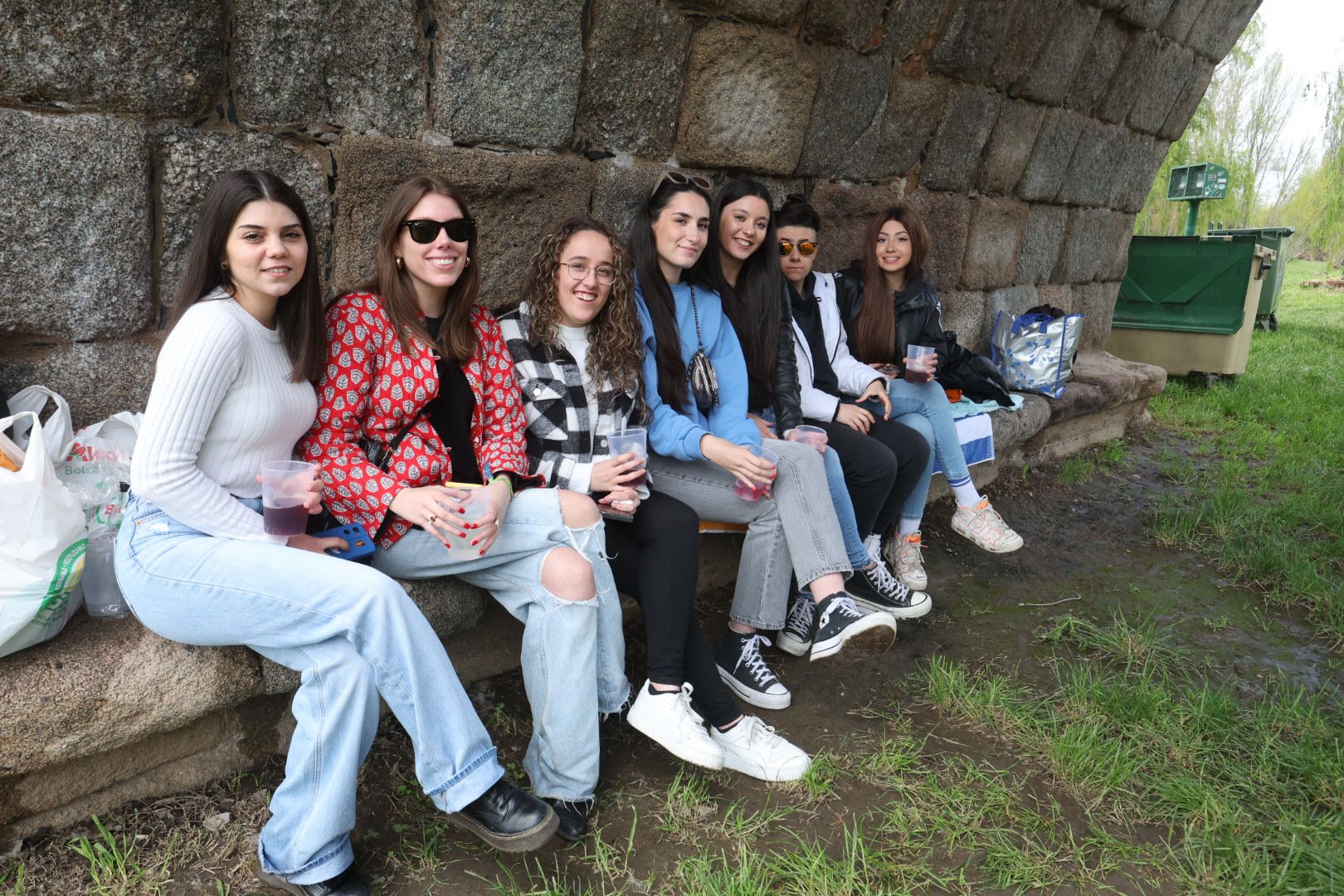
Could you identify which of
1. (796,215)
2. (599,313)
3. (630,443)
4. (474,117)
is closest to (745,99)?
(796,215)

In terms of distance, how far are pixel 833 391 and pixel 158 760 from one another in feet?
8.47

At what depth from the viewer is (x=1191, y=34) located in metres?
5.55

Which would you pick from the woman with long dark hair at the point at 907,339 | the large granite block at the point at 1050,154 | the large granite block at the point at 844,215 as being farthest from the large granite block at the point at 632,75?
the large granite block at the point at 1050,154

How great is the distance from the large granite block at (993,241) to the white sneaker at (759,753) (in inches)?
130

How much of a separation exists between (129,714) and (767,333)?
221cm

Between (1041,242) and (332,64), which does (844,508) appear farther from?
(1041,242)

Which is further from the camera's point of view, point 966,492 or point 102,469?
point 966,492

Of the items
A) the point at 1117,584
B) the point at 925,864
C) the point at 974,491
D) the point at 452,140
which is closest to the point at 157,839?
the point at 925,864

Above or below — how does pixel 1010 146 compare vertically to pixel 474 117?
above

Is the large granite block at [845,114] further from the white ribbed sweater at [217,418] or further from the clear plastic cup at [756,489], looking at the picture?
the white ribbed sweater at [217,418]

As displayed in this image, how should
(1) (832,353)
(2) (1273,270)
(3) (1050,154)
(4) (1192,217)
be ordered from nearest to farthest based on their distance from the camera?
(1) (832,353) < (3) (1050,154) < (4) (1192,217) < (2) (1273,270)

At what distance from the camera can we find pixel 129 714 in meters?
1.83

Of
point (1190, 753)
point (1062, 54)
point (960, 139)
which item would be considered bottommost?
point (1190, 753)

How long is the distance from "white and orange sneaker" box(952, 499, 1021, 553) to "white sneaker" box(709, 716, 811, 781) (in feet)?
5.82
